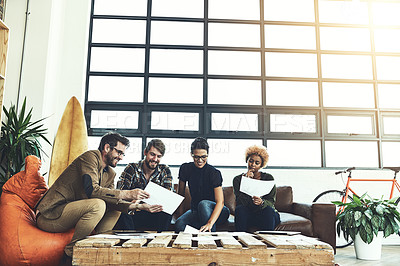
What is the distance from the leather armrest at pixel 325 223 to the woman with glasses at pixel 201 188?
0.86 metres

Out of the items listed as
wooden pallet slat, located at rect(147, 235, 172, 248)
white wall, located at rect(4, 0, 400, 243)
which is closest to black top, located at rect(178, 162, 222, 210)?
wooden pallet slat, located at rect(147, 235, 172, 248)

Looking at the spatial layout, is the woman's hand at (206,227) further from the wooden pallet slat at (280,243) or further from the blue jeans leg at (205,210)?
the wooden pallet slat at (280,243)

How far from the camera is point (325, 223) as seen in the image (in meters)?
2.96

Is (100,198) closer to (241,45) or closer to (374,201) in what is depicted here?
(374,201)

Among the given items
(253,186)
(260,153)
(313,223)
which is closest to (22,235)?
(253,186)

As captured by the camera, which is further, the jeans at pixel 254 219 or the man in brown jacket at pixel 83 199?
the jeans at pixel 254 219

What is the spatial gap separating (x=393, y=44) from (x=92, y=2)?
13.6ft

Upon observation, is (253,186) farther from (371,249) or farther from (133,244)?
(371,249)

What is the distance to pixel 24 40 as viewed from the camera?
3.67 meters

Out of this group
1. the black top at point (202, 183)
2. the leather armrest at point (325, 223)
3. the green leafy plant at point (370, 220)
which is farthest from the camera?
the green leafy plant at point (370, 220)

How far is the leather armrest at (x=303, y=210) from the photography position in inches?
122

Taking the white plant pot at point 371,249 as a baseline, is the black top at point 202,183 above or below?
above

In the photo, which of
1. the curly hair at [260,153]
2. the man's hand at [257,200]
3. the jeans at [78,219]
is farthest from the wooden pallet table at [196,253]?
the curly hair at [260,153]

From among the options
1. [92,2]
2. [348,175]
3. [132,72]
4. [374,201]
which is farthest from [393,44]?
[92,2]
